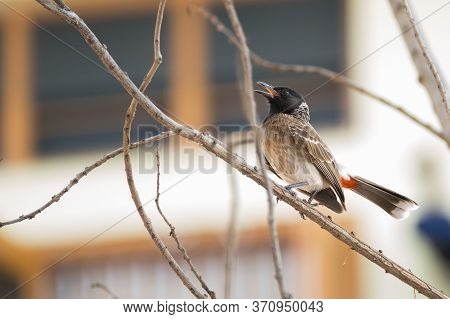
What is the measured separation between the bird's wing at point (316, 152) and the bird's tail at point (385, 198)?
0.20m

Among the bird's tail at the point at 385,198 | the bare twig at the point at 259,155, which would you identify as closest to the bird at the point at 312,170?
the bird's tail at the point at 385,198

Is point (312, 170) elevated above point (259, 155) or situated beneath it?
elevated above

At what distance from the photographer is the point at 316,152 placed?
4367 millimetres

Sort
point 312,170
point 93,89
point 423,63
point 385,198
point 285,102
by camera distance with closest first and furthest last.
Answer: point 423,63, point 312,170, point 385,198, point 285,102, point 93,89

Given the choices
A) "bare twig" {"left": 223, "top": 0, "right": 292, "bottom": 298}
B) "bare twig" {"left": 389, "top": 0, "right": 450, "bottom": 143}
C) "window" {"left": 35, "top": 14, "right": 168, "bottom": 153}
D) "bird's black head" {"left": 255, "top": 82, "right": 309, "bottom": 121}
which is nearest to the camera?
"bare twig" {"left": 223, "top": 0, "right": 292, "bottom": 298}

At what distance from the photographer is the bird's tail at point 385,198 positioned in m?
4.26

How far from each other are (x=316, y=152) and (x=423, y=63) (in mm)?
1704

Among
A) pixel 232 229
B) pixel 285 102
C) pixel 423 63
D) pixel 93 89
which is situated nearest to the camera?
pixel 232 229

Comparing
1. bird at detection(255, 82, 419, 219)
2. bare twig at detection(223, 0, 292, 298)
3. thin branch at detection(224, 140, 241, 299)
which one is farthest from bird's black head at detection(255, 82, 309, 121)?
thin branch at detection(224, 140, 241, 299)

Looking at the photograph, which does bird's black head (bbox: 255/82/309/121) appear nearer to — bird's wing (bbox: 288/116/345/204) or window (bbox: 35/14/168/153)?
bird's wing (bbox: 288/116/345/204)

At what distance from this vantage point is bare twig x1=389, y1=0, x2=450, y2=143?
251 cm

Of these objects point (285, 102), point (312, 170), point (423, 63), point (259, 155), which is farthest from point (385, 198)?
point (259, 155)

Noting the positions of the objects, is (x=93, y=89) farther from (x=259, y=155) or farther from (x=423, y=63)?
(x=259, y=155)

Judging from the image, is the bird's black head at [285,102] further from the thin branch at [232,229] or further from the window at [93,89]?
the window at [93,89]
